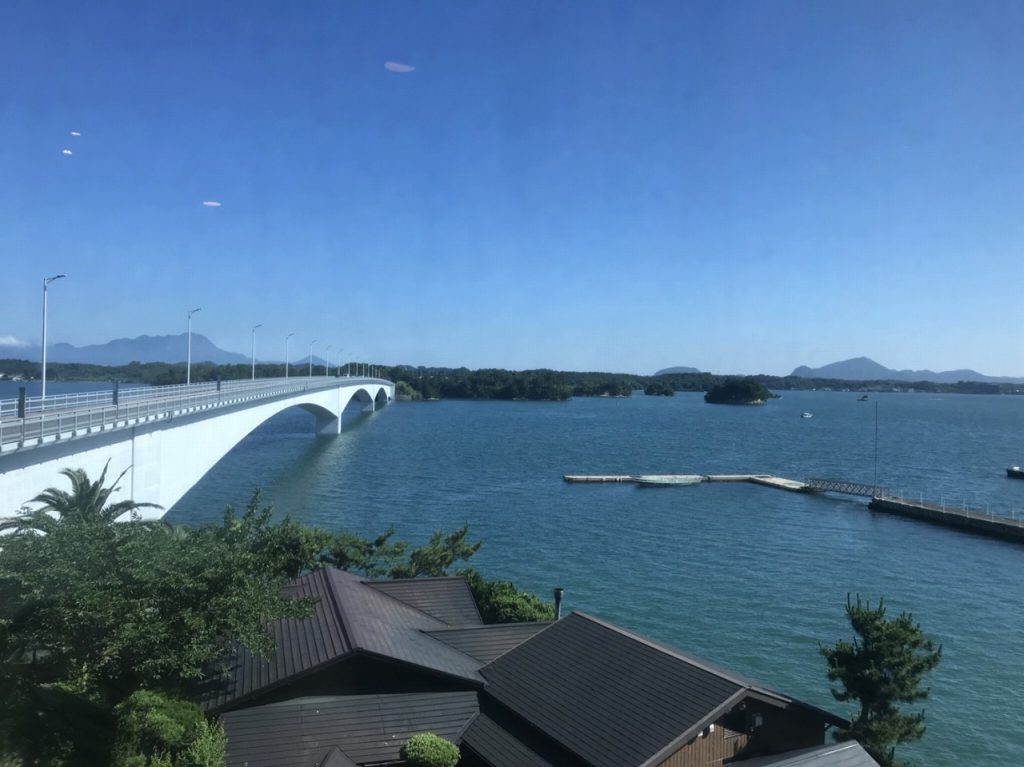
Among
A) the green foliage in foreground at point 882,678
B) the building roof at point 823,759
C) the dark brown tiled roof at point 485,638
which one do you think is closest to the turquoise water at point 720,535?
the green foliage in foreground at point 882,678

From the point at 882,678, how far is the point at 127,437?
17977 millimetres

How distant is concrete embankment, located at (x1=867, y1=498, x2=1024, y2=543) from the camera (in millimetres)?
32219

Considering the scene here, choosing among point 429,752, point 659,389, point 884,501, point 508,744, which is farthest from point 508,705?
point 659,389

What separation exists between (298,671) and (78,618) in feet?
8.24

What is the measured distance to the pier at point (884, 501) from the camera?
32938 millimetres

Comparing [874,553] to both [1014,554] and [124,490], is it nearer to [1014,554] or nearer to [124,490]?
[1014,554]

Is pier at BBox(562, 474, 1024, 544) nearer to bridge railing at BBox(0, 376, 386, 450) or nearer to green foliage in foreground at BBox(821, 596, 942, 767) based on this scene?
bridge railing at BBox(0, 376, 386, 450)

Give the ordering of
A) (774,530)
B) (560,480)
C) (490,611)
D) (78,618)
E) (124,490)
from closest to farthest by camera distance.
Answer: (78,618) → (490,611) → (124,490) → (774,530) → (560,480)

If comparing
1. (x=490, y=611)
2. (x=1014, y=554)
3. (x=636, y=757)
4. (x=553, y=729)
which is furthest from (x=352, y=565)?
(x=1014, y=554)

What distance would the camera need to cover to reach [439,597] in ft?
43.7

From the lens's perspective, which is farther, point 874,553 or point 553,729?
point 874,553

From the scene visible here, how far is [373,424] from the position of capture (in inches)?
3191

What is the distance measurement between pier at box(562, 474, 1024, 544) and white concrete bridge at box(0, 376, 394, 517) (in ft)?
66.2

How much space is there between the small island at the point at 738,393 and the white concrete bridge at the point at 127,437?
114 metres
